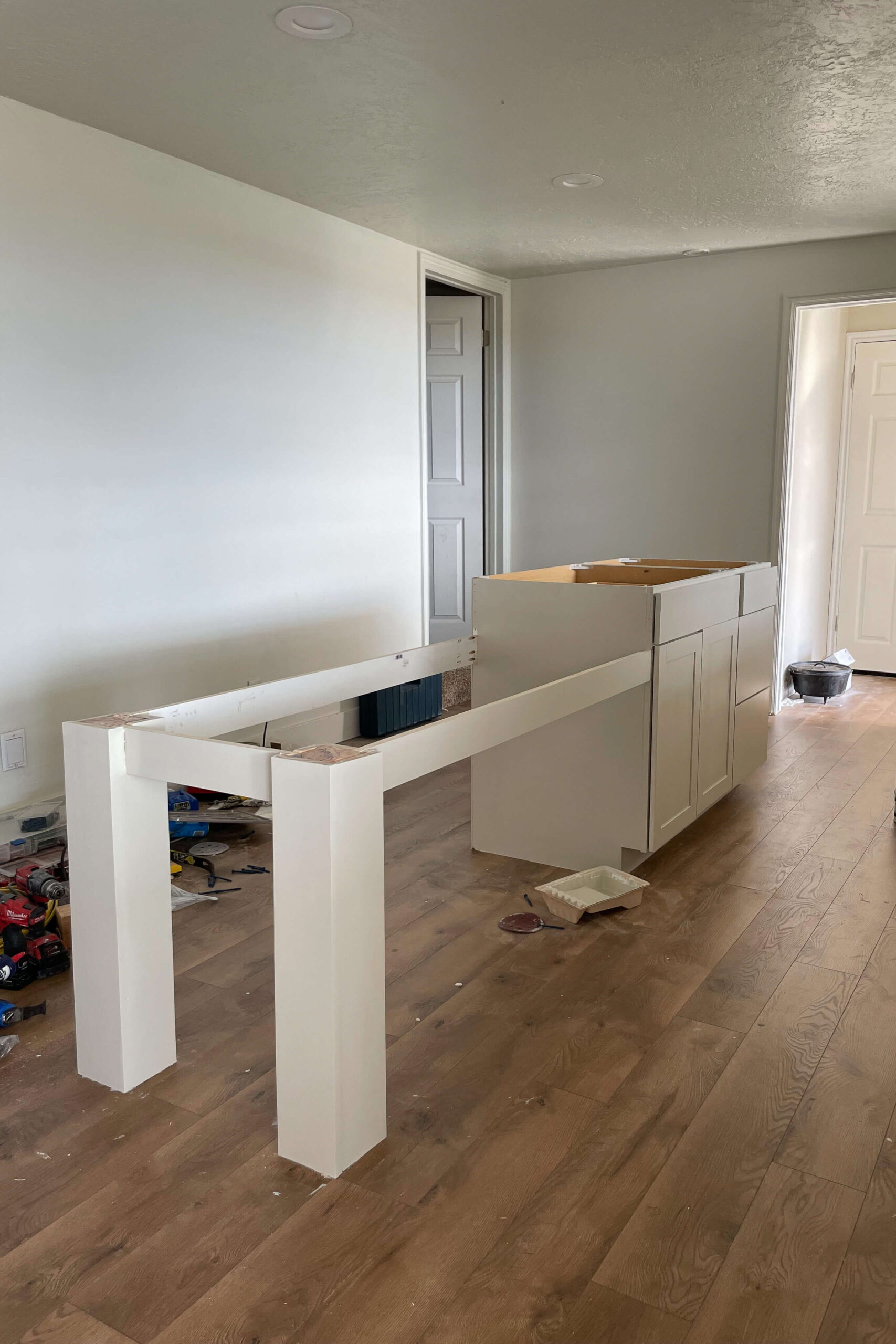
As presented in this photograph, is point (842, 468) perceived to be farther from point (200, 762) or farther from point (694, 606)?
point (200, 762)

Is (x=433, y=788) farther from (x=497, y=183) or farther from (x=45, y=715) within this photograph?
(x=497, y=183)

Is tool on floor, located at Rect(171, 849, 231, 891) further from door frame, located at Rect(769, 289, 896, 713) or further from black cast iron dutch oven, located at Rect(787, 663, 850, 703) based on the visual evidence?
black cast iron dutch oven, located at Rect(787, 663, 850, 703)

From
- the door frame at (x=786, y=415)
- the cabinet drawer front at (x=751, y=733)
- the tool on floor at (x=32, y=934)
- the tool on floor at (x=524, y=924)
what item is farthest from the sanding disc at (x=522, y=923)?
the door frame at (x=786, y=415)

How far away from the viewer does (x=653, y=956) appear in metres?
2.50

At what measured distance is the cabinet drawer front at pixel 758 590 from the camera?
3.58 m

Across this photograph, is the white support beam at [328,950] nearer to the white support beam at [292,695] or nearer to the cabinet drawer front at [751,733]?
the white support beam at [292,695]

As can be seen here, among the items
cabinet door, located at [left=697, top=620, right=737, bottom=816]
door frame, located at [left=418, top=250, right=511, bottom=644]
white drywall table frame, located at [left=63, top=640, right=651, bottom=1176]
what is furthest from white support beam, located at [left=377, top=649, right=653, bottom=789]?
door frame, located at [left=418, top=250, right=511, bottom=644]

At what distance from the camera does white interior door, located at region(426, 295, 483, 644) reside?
18.6 feet

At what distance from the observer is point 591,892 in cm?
284

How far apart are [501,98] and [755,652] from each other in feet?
6.78

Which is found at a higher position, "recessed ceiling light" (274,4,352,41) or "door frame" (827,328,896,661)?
"recessed ceiling light" (274,4,352,41)

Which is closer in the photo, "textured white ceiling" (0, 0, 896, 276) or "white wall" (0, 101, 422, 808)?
"textured white ceiling" (0, 0, 896, 276)

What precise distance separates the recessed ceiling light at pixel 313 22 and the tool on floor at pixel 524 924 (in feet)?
7.71

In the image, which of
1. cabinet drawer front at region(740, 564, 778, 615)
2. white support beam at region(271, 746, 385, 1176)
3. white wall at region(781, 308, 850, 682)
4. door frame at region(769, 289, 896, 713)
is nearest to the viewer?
white support beam at region(271, 746, 385, 1176)
